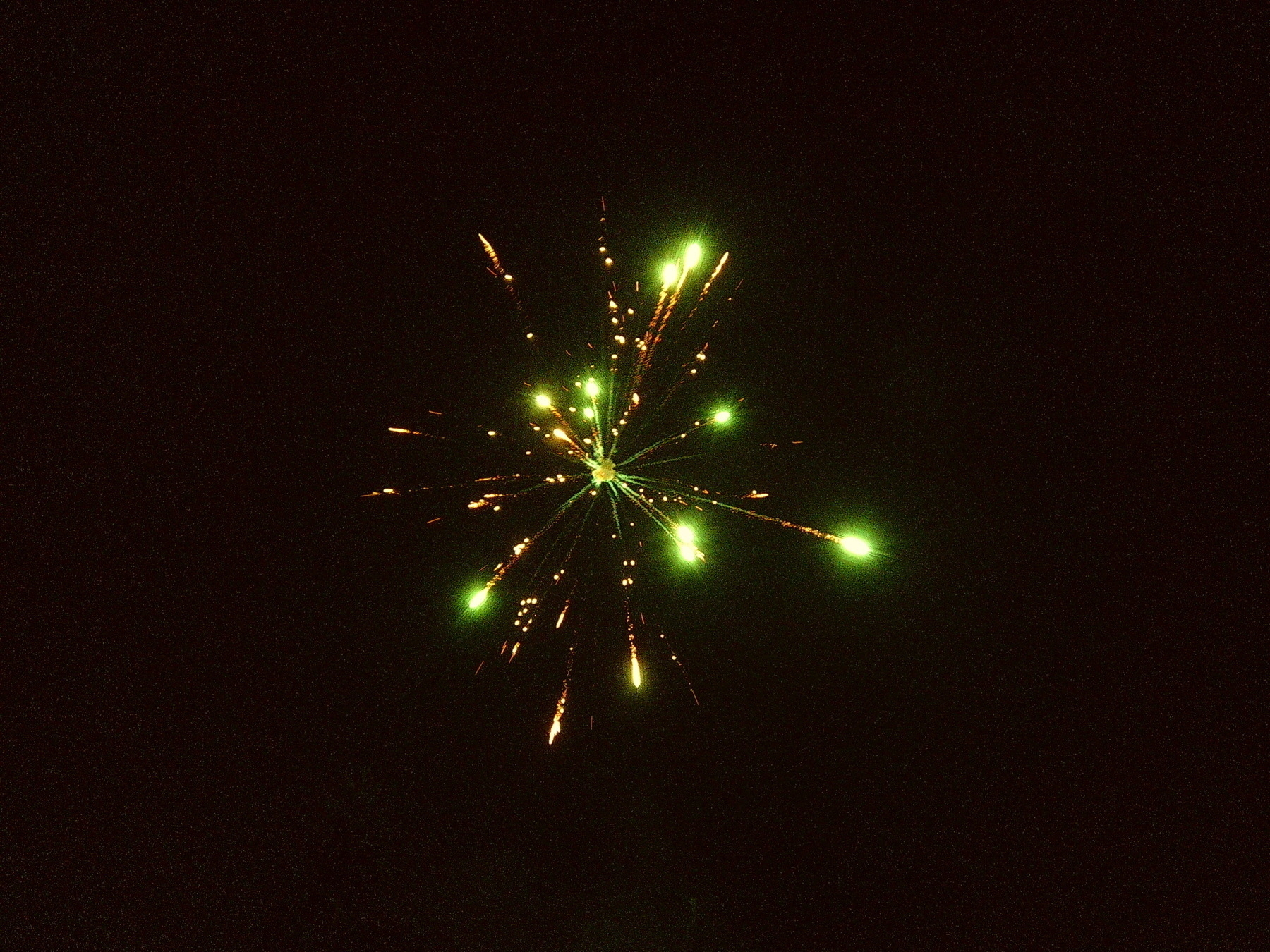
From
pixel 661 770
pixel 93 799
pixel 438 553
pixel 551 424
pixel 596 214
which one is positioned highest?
pixel 596 214

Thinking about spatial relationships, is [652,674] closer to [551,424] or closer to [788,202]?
[551,424]

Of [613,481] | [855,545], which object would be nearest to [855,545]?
[855,545]

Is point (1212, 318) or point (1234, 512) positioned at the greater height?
point (1212, 318)

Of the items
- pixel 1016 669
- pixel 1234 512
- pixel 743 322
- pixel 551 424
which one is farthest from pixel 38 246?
pixel 1234 512

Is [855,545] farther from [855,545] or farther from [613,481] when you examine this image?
[613,481]
